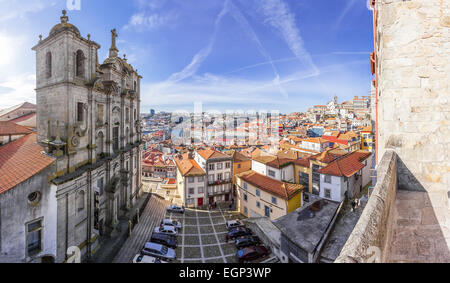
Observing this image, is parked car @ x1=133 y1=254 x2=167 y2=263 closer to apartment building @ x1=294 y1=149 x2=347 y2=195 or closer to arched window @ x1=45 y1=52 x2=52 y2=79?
arched window @ x1=45 y1=52 x2=52 y2=79

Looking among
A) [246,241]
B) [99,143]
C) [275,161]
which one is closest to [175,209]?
[246,241]

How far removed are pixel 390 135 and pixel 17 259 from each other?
50.1ft

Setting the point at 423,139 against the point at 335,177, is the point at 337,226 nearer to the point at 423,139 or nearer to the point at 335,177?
the point at 335,177

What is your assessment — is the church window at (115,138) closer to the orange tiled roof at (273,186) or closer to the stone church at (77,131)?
the stone church at (77,131)

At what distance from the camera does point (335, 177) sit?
18.8 m

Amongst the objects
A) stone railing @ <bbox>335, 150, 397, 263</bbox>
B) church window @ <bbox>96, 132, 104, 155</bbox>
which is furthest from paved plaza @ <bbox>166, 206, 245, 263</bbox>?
stone railing @ <bbox>335, 150, 397, 263</bbox>

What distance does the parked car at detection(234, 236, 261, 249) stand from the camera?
58.2 feet

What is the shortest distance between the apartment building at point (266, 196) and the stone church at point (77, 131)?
14253 millimetres

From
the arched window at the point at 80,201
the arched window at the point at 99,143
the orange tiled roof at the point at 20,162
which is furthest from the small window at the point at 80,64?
the arched window at the point at 80,201

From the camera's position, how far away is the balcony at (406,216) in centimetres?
280

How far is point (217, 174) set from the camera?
95.5ft

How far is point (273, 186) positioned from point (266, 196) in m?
1.31

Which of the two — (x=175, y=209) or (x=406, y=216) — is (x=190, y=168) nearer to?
(x=175, y=209)
